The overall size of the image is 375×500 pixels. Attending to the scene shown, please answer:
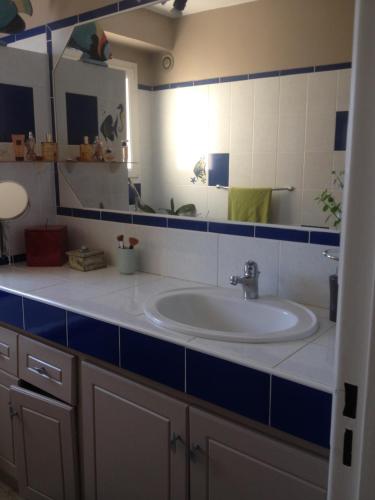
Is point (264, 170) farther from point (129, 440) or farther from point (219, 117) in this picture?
point (129, 440)

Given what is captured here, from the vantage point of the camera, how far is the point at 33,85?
87.2 inches

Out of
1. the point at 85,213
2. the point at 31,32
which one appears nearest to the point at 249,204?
the point at 85,213

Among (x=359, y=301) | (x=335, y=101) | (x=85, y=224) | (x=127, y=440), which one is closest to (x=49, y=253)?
(x=85, y=224)

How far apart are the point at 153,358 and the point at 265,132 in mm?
830

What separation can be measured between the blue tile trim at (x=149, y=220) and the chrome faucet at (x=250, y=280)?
0.48 m

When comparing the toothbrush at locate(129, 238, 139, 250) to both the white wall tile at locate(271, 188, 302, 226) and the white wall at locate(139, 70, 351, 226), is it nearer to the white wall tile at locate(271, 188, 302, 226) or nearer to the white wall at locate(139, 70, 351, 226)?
the white wall at locate(139, 70, 351, 226)

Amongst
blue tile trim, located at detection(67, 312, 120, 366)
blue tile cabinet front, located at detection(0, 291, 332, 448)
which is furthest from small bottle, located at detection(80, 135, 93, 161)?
blue tile trim, located at detection(67, 312, 120, 366)

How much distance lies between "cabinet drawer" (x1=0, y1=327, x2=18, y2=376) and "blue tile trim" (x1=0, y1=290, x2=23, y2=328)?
5 cm

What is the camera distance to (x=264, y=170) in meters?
1.61

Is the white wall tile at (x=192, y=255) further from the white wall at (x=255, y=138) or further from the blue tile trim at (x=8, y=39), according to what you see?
the blue tile trim at (x=8, y=39)

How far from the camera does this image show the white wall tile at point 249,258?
64.7 inches

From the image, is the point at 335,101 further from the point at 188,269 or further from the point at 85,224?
the point at 85,224

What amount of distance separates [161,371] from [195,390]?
0.12m

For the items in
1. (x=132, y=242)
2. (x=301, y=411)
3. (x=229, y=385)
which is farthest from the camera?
(x=132, y=242)
